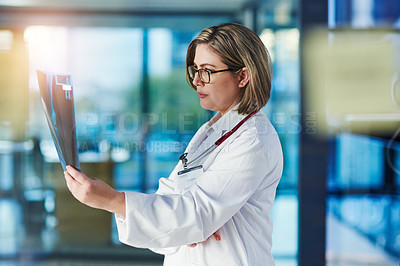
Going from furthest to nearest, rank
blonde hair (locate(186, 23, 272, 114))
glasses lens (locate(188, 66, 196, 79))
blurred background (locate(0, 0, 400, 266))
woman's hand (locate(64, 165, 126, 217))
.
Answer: blurred background (locate(0, 0, 400, 266)), glasses lens (locate(188, 66, 196, 79)), blonde hair (locate(186, 23, 272, 114)), woman's hand (locate(64, 165, 126, 217))

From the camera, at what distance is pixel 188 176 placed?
128 centimetres

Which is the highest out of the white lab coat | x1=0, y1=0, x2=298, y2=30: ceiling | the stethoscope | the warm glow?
x1=0, y1=0, x2=298, y2=30: ceiling

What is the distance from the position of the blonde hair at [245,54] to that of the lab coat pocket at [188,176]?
222mm

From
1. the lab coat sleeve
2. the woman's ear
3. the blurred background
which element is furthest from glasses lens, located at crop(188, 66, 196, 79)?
the blurred background

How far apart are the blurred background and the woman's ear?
226 cm

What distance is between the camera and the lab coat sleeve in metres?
1.06

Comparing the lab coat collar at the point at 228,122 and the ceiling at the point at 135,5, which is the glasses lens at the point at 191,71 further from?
the ceiling at the point at 135,5

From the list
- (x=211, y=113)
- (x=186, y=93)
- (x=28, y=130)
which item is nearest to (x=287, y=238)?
(x=211, y=113)

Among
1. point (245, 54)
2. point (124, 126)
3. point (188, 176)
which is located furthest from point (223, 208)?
point (124, 126)

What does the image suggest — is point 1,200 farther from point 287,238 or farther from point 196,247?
point 196,247

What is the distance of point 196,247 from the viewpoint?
1247mm

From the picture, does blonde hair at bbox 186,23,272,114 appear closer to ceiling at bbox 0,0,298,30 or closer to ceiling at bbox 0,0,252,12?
ceiling at bbox 0,0,298,30

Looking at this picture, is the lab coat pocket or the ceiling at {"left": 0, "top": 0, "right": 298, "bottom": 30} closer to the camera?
the lab coat pocket

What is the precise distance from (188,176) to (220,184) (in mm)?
187
